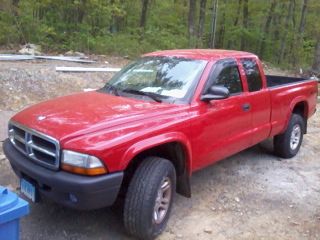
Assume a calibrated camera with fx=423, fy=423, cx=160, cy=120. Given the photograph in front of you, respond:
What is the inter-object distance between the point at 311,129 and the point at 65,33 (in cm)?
1040

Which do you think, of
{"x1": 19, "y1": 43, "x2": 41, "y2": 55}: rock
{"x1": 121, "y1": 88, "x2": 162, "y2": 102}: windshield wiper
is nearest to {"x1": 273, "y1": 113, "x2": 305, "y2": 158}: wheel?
{"x1": 121, "y1": 88, "x2": 162, "y2": 102}: windshield wiper

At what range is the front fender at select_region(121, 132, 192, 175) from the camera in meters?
3.62

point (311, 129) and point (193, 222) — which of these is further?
point (311, 129)

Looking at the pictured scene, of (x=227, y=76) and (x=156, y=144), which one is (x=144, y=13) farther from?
(x=156, y=144)

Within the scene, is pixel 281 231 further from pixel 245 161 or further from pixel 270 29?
pixel 270 29

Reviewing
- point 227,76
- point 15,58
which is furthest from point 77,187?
point 15,58

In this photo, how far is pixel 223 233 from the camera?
4305mm

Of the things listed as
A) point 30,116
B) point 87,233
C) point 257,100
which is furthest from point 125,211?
point 257,100

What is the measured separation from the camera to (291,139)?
6.77 m

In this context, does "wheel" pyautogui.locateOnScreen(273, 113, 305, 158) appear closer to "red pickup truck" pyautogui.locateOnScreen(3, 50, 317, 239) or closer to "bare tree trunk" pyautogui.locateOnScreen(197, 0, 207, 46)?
"red pickup truck" pyautogui.locateOnScreen(3, 50, 317, 239)

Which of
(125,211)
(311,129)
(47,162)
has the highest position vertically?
(47,162)

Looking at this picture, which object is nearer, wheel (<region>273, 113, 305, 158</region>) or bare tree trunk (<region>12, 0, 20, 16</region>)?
wheel (<region>273, 113, 305, 158</region>)

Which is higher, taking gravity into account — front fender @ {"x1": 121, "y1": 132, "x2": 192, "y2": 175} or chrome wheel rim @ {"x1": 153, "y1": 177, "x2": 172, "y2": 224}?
front fender @ {"x1": 121, "y1": 132, "x2": 192, "y2": 175}

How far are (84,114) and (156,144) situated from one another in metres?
0.74
